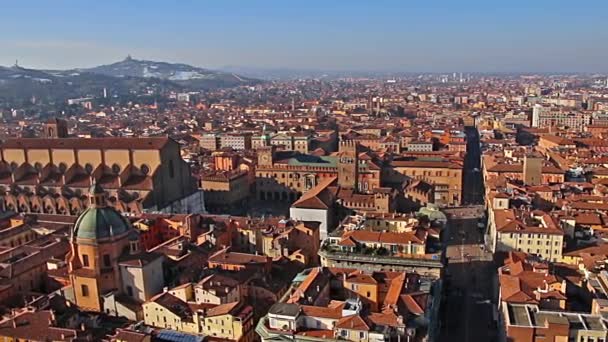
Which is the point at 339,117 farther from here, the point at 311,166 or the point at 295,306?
the point at 295,306

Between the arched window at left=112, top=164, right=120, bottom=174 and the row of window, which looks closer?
the row of window

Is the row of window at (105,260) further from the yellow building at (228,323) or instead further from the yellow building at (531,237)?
the yellow building at (531,237)

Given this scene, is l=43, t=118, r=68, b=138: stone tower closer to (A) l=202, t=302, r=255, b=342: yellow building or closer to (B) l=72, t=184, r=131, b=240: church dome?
(B) l=72, t=184, r=131, b=240: church dome

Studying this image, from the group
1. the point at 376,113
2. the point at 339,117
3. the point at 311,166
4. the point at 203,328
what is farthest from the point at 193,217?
the point at 376,113

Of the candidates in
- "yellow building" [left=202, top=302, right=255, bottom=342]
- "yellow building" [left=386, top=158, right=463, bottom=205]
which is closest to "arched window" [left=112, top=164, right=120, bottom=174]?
"yellow building" [left=386, top=158, right=463, bottom=205]

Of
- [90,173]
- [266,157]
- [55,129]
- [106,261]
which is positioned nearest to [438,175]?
[266,157]

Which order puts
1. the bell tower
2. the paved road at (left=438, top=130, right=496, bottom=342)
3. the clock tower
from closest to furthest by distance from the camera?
the paved road at (left=438, top=130, right=496, bottom=342)
the bell tower
the clock tower

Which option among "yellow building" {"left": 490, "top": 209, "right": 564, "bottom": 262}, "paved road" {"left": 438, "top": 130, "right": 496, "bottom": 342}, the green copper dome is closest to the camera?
the green copper dome

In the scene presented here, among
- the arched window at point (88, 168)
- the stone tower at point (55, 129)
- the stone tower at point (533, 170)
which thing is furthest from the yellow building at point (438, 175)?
the stone tower at point (55, 129)
